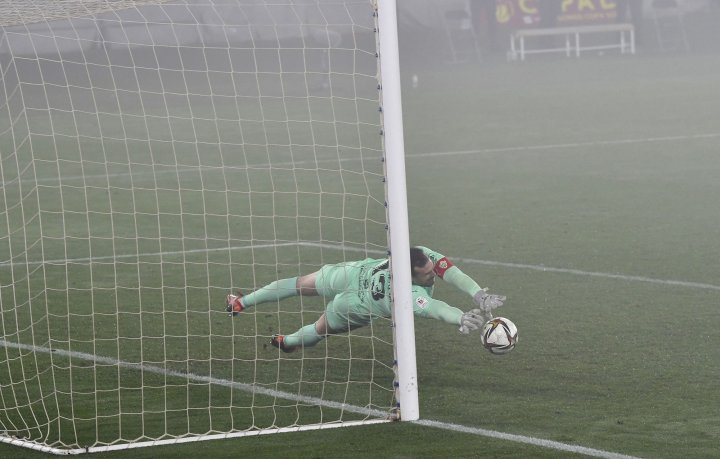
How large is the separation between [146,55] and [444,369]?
855 inches

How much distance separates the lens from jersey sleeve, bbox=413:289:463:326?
7.04m

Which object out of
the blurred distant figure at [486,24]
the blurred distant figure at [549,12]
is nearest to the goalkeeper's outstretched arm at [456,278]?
the blurred distant figure at [486,24]

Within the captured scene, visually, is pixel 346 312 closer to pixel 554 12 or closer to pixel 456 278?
pixel 456 278

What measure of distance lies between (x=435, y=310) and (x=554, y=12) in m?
25.6

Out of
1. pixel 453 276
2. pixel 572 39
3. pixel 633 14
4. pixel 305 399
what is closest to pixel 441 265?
pixel 453 276

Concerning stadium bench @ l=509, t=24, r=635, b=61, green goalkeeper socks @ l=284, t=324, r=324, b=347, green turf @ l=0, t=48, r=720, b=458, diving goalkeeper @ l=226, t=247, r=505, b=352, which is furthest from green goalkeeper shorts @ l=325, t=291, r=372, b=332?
stadium bench @ l=509, t=24, r=635, b=61

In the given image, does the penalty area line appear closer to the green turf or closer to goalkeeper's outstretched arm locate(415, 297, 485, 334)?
the green turf

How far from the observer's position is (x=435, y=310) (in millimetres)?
7082

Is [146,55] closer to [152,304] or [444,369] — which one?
[152,304]

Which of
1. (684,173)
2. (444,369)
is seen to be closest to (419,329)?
(444,369)

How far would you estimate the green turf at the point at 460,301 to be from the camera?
6.26m

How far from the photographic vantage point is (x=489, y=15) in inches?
1255

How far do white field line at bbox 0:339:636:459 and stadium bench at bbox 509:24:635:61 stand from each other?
24209 mm

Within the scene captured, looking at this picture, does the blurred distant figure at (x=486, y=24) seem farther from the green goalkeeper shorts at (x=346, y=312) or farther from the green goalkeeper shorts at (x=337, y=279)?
the green goalkeeper shorts at (x=346, y=312)
